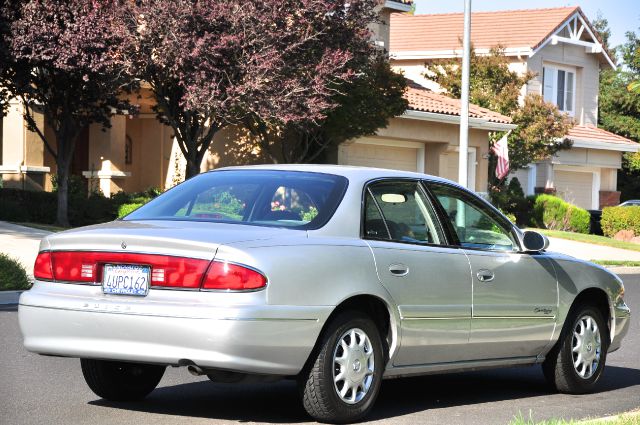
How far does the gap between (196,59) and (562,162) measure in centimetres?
2645

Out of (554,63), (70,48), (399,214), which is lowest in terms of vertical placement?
(399,214)

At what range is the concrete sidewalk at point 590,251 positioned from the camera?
29.7m

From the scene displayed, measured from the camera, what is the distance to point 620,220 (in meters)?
40.0

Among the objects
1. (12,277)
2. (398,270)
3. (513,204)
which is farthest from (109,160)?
(398,270)

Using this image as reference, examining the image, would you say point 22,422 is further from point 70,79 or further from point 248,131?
point 248,131

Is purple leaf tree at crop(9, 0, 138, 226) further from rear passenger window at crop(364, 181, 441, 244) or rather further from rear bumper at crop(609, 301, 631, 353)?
rear passenger window at crop(364, 181, 441, 244)

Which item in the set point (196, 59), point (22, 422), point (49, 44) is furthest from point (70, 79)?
point (22, 422)

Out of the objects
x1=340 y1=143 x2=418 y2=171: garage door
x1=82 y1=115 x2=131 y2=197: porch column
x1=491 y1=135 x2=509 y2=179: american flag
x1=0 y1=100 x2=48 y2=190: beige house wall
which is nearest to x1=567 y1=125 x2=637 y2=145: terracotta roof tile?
x1=491 y1=135 x2=509 y2=179: american flag

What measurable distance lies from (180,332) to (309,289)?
0.82 meters

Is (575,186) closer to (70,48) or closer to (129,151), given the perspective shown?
(129,151)

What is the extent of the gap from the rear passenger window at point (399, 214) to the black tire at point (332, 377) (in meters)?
0.67

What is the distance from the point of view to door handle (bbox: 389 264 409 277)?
306 inches

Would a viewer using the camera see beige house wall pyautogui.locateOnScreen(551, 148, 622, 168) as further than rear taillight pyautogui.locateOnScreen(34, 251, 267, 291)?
Yes

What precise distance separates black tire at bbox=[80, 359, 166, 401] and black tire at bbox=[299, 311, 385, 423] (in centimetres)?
119
